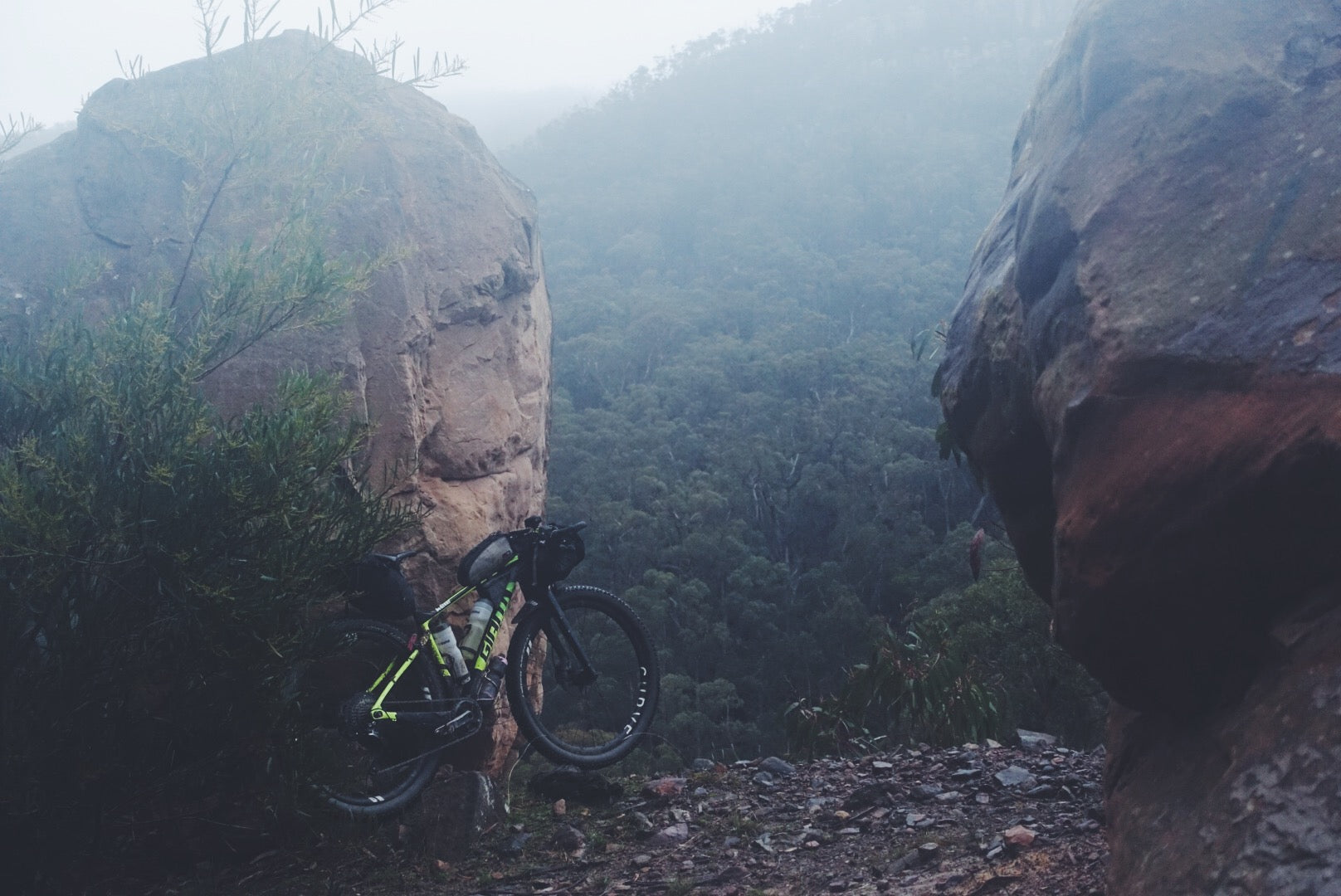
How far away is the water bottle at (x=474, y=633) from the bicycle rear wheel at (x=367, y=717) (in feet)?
0.55

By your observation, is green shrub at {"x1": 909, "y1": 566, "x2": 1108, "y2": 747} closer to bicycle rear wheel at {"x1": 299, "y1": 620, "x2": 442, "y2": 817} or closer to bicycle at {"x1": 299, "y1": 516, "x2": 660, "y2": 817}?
bicycle at {"x1": 299, "y1": 516, "x2": 660, "y2": 817}

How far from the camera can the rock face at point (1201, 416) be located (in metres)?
1.91

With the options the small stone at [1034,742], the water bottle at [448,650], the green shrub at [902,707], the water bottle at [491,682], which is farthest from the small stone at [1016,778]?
the green shrub at [902,707]

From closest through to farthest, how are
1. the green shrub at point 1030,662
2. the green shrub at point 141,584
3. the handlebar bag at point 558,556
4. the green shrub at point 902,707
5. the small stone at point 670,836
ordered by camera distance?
the green shrub at point 141,584, the small stone at point 670,836, the handlebar bag at point 558,556, the green shrub at point 902,707, the green shrub at point 1030,662

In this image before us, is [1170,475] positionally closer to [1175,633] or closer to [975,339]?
A: [1175,633]

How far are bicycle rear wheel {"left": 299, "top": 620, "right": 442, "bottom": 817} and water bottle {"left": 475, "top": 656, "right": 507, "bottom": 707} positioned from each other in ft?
0.54

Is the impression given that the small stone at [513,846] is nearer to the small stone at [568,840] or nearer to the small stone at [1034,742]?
the small stone at [568,840]

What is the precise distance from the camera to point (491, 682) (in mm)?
4227

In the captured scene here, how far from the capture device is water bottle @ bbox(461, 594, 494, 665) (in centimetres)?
420

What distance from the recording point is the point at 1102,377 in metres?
2.33

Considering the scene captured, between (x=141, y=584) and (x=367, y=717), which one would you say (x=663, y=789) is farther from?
(x=141, y=584)

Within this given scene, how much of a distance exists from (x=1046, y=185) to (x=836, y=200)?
49440 mm

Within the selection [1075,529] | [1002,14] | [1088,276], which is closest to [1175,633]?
[1075,529]

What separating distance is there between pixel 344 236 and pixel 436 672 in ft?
7.29
